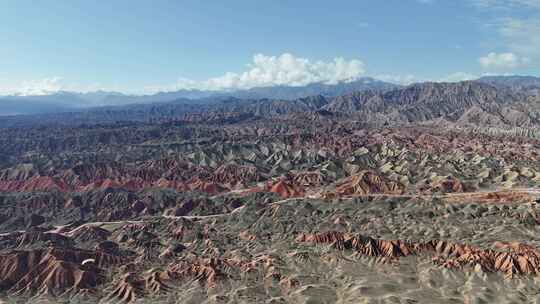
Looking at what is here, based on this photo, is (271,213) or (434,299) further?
(271,213)

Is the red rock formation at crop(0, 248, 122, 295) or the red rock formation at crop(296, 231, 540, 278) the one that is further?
the red rock formation at crop(0, 248, 122, 295)

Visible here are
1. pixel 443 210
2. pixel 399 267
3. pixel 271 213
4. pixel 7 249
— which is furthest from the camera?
pixel 271 213

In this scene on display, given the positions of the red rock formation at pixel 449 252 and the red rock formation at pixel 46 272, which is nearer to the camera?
the red rock formation at pixel 449 252

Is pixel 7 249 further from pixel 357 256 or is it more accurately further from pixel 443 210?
pixel 443 210

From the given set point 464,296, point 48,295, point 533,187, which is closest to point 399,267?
point 464,296

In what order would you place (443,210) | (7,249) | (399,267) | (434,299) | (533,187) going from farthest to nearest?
(533,187) → (443,210) → (7,249) → (399,267) → (434,299)

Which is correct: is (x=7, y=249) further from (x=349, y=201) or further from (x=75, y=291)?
(x=349, y=201)

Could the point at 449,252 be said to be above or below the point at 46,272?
above

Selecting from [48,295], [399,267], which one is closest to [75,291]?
[48,295]

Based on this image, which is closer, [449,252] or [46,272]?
[46,272]
